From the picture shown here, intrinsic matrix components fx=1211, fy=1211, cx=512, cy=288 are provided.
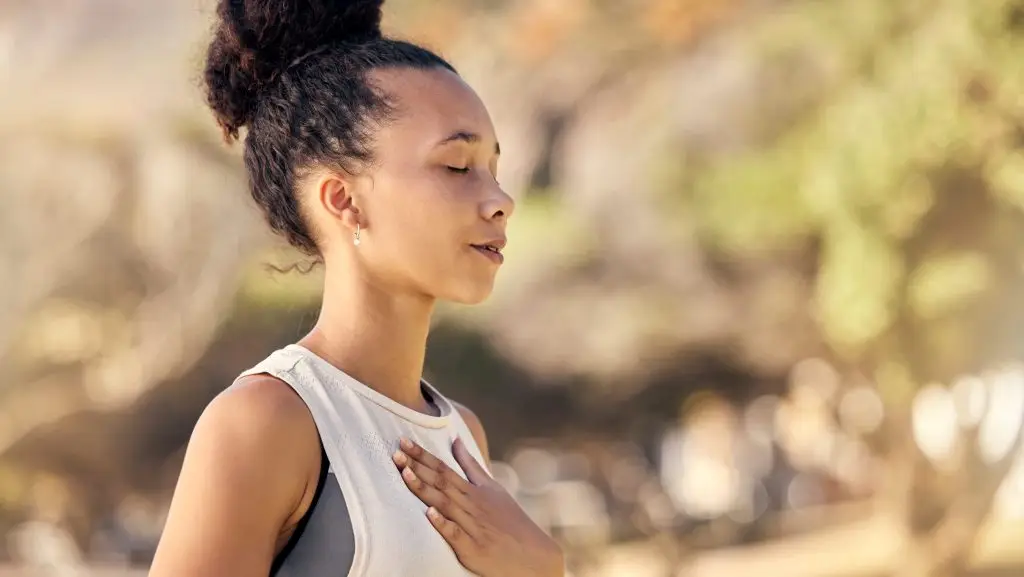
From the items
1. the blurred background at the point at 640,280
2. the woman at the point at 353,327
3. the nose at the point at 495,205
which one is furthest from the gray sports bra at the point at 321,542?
the blurred background at the point at 640,280

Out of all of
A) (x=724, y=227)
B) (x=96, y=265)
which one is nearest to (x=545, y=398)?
(x=724, y=227)

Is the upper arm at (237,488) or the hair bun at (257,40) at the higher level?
the hair bun at (257,40)

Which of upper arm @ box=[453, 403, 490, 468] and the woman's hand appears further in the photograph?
upper arm @ box=[453, 403, 490, 468]

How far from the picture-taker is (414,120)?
1023 millimetres

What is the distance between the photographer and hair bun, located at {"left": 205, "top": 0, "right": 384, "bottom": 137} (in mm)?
1078

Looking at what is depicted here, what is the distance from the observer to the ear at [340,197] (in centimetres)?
102

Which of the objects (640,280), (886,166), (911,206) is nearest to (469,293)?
(886,166)

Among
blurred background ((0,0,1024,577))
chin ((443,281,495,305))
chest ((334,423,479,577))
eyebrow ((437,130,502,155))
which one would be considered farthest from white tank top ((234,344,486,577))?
blurred background ((0,0,1024,577))

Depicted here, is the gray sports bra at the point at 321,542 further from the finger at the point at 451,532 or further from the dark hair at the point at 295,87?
the dark hair at the point at 295,87

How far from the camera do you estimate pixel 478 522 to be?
966 millimetres

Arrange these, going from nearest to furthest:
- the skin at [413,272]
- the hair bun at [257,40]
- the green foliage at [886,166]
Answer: the skin at [413,272] < the hair bun at [257,40] < the green foliage at [886,166]

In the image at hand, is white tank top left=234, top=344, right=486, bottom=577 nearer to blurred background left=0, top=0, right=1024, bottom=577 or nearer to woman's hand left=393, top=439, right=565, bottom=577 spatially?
woman's hand left=393, top=439, right=565, bottom=577

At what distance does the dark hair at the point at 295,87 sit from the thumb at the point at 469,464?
22cm

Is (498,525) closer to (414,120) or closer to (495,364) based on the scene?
(414,120)
